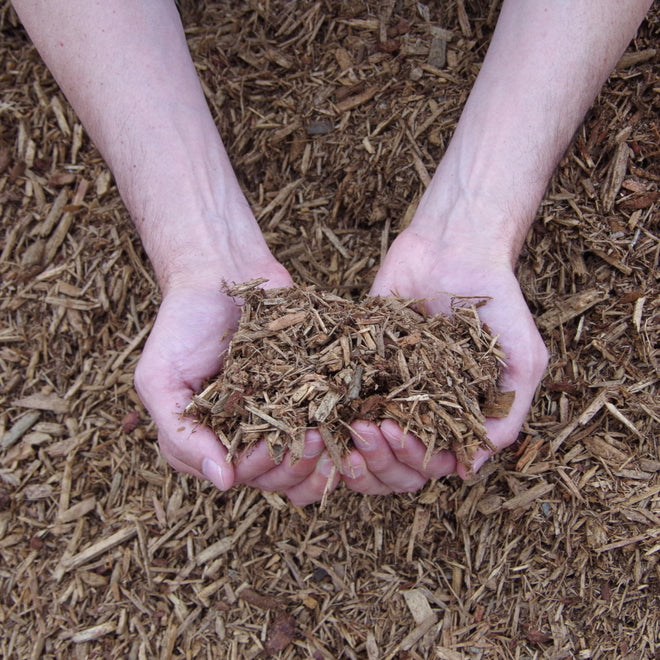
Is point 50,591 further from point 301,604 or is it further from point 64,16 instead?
point 64,16

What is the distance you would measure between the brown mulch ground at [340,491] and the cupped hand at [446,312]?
1.09ft

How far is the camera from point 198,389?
1809mm

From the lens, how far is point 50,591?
229 cm

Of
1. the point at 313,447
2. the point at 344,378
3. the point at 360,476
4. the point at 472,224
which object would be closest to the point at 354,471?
the point at 360,476

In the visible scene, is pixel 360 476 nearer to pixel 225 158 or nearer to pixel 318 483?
pixel 318 483

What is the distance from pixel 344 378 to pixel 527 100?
1221mm

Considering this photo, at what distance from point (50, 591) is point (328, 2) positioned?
2663mm

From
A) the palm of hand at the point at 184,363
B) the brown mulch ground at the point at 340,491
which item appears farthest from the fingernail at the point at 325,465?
the brown mulch ground at the point at 340,491

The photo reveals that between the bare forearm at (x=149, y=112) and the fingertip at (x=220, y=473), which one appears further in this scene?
the bare forearm at (x=149, y=112)

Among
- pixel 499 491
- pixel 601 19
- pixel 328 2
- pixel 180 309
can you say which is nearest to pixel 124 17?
pixel 328 2

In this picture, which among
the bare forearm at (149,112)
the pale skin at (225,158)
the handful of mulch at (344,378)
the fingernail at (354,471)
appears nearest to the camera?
the handful of mulch at (344,378)

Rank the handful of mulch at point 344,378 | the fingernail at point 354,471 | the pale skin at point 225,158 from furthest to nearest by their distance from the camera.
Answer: the pale skin at point 225,158
the fingernail at point 354,471
the handful of mulch at point 344,378

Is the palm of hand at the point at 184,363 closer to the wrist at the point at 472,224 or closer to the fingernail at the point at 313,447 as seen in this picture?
the fingernail at the point at 313,447

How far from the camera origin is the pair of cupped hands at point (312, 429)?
5.33 ft
